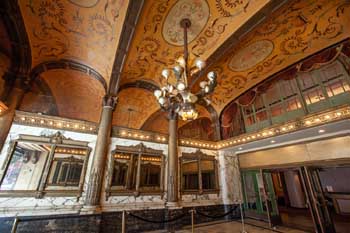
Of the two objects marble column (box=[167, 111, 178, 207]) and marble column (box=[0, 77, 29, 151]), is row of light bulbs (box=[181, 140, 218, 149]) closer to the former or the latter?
marble column (box=[167, 111, 178, 207])

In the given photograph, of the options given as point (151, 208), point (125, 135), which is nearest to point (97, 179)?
point (125, 135)

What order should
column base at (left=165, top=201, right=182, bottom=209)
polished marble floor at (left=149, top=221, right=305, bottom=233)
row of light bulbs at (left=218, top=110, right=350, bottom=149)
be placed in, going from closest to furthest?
row of light bulbs at (left=218, top=110, right=350, bottom=149), polished marble floor at (left=149, top=221, right=305, bottom=233), column base at (left=165, top=201, right=182, bottom=209)

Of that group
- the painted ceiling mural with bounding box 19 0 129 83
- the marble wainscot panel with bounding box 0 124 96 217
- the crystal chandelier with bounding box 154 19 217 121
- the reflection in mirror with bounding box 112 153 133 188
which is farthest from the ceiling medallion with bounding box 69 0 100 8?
the reflection in mirror with bounding box 112 153 133 188

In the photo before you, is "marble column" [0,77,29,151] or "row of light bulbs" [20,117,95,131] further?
"row of light bulbs" [20,117,95,131]

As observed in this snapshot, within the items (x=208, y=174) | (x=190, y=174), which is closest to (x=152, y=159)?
(x=190, y=174)

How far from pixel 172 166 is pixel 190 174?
107 cm

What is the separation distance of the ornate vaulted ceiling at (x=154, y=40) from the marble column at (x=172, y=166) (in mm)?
1696

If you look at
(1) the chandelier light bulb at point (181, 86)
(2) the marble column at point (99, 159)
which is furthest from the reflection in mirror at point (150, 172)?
(1) the chandelier light bulb at point (181, 86)

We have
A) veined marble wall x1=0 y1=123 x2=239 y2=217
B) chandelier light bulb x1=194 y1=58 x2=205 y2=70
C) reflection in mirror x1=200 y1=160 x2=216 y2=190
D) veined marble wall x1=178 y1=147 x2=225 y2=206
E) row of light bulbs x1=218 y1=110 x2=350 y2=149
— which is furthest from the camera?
reflection in mirror x1=200 y1=160 x2=216 y2=190

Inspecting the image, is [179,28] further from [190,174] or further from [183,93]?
[190,174]

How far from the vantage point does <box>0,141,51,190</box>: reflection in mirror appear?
3.52 m

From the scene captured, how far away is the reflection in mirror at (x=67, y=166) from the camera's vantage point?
3.93 metres

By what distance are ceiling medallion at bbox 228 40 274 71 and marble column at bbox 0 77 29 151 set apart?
629cm

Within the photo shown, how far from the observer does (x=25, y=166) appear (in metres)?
3.74
